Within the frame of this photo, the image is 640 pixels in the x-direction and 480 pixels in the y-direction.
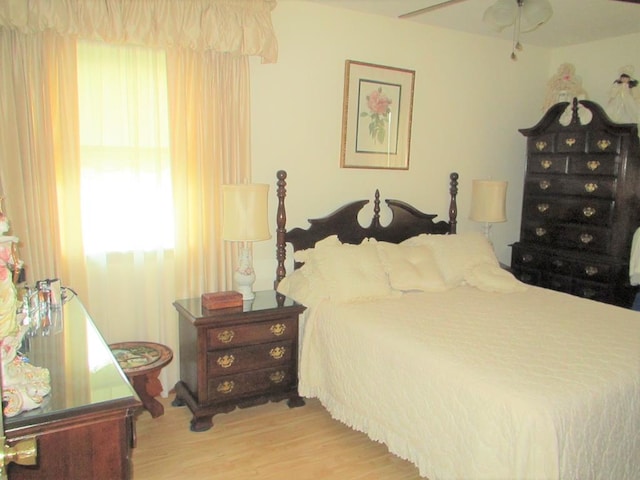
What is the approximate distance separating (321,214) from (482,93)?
1757mm

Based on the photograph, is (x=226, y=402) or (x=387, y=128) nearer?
(x=226, y=402)

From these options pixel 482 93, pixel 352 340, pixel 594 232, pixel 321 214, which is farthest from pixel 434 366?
pixel 482 93

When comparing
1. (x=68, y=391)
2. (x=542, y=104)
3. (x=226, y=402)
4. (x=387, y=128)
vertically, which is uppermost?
(x=542, y=104)

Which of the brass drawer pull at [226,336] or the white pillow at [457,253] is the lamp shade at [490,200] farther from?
the brass drawer pull at [226,336]

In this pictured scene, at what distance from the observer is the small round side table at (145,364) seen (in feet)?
8.40

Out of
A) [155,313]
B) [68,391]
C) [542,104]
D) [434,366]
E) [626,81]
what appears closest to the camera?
[68,391]

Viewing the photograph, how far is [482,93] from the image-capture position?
402 cm

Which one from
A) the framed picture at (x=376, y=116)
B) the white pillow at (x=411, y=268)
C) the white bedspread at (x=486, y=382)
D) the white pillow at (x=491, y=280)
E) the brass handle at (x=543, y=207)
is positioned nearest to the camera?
the white bedspread at (x=486, y=382)

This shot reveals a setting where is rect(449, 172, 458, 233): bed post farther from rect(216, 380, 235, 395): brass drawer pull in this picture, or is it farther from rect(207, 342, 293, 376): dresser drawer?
rect(216, 380, 235, 395): brass drawer pull

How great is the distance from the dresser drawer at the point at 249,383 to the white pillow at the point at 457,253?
120 centimetres

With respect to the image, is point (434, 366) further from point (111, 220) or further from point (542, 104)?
point (542, 104)

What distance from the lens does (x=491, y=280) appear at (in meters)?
3.19

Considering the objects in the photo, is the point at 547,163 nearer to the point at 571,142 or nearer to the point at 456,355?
the point at 571,142

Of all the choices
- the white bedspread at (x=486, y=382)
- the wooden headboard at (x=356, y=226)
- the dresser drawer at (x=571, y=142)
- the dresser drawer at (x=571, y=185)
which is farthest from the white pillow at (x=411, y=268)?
the dresser drawer at (x=571, y=142)
